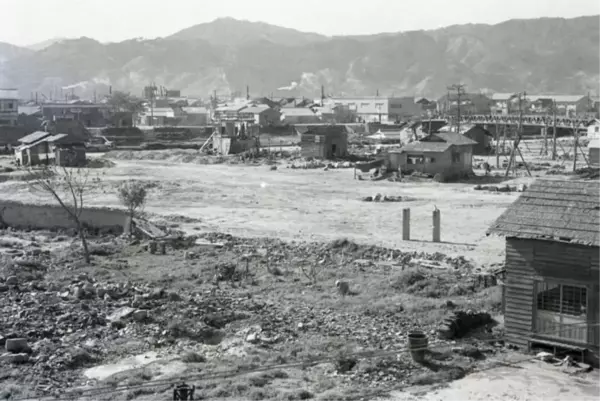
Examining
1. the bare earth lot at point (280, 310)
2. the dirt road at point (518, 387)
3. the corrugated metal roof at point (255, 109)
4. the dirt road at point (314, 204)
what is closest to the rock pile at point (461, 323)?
the bare earth lot at point (280, 310)

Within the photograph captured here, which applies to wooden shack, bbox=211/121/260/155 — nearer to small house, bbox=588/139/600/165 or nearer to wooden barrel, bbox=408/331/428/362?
small house, bbox=588/139/600/165

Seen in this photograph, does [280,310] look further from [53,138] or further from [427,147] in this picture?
[53,138]

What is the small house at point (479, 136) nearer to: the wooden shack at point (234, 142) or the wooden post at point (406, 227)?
the wooden shack at point (234, 142)

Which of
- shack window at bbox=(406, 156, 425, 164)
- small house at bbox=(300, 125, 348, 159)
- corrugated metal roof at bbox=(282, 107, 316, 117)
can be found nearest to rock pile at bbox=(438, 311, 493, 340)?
shack window at bbox=(406, 156, 425, 164)

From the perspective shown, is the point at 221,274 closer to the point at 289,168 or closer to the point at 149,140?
the point at 289,168

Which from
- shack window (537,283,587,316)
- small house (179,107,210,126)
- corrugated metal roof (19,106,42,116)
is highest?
corrugated metal roof (19,106,42,116)

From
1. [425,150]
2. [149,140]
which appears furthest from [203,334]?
[149,140]
